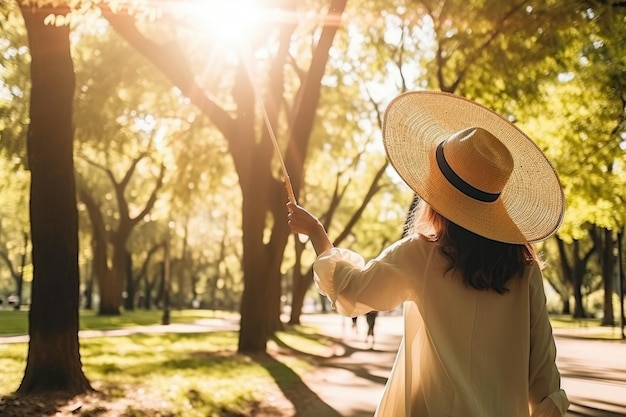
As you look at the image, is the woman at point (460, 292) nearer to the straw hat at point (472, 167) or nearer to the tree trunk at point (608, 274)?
the straw hat at point (472, 167)

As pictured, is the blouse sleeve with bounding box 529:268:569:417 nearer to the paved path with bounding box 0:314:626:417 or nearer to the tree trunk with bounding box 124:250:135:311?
the paved path with bounding box 0:314:626:417

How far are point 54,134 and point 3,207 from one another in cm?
3858

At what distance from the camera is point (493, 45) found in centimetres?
1700

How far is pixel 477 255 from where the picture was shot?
257 cm

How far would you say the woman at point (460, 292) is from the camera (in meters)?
2.49

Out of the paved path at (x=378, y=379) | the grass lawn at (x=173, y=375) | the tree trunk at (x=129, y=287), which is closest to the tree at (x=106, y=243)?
the paved path at (x=378, y=379)

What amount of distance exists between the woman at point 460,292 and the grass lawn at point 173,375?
24.2 feet

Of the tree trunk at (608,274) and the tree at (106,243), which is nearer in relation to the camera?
the tree at (106,243)

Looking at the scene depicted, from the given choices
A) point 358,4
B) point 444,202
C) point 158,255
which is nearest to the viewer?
point 444,202

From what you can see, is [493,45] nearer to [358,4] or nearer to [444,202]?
[358,4]

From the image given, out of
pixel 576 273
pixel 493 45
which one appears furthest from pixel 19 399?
pixel 576 273

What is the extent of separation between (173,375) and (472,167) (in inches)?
454

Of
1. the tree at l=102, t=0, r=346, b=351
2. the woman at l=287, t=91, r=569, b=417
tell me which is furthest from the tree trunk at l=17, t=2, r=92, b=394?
the woman at l=287, t=91, r=569, b=417

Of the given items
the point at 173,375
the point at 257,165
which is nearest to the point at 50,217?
the point at 173,375
